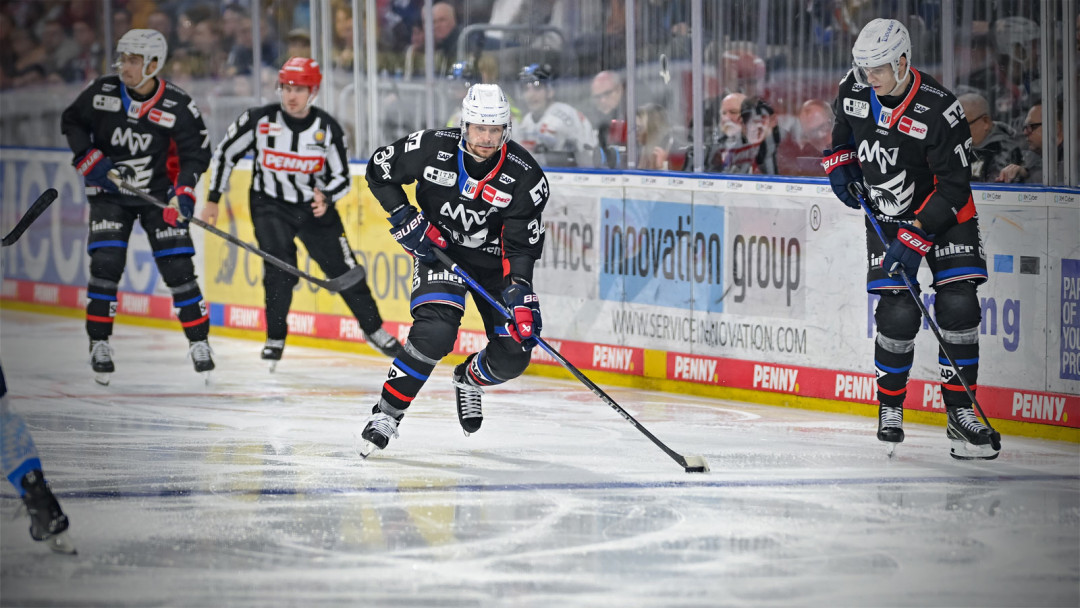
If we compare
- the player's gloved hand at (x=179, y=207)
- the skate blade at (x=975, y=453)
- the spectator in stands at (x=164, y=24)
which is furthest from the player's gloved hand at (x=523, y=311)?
the spectator in stands at (x=164, y=24)

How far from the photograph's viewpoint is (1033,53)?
6.94m

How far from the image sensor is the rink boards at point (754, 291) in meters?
6.64

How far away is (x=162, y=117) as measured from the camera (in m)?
8.10

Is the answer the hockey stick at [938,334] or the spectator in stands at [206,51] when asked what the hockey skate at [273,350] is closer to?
the spectator in stands at [206,51]

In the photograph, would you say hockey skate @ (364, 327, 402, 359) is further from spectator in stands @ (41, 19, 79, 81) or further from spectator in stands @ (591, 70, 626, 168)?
spectator in stands @ (41, 19, 79, 81)

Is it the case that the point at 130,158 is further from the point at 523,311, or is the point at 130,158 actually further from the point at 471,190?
the point at 523,311

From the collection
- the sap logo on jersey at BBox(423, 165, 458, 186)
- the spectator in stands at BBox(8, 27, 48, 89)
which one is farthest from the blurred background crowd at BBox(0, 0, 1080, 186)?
the sap logo on jersey at BBox(423, 165, 458, 186)

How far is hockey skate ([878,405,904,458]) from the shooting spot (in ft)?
20.4

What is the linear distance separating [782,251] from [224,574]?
394cm

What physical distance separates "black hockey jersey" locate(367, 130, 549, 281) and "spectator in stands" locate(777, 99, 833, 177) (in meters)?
2.16

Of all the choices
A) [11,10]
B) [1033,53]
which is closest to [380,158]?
[1033,53]

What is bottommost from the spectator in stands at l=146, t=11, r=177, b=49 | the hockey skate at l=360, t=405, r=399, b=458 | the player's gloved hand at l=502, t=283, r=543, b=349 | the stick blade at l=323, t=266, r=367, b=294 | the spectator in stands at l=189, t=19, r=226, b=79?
the hockey skate at l=360, t=405, r=399, b=458

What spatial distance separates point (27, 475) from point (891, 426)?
334cm

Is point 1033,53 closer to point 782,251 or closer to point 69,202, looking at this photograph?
point 782,251
